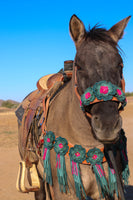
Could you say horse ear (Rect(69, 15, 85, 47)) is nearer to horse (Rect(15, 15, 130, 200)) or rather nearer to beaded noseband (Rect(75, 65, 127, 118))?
horse (Rect(15, 15, 130, 200))

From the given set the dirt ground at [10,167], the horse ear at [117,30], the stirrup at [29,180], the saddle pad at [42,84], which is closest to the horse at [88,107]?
the horse ear at [117,30]

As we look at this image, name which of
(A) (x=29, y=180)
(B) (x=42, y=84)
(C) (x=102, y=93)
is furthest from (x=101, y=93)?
(B) (x=42, y=84)

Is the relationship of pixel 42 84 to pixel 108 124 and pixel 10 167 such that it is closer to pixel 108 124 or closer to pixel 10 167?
pixel 108 124

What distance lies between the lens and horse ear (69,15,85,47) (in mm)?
2228

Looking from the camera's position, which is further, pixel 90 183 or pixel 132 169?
pixel 132 169

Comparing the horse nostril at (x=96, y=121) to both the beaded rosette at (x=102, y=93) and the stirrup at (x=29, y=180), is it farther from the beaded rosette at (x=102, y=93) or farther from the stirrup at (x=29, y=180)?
the stirrup at (x=29, y=180)

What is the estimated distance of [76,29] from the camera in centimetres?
229

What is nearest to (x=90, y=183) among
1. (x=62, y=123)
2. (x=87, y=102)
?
(x=62, y=123)

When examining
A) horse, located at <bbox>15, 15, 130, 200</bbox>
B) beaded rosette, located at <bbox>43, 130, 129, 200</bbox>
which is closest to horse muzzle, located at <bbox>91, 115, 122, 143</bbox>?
horse, located at <bbox>15, 15, 130, 200</bbox>

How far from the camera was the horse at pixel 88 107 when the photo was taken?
1.85 m

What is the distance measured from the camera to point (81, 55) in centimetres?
211

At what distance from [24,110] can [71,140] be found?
5.73 ft

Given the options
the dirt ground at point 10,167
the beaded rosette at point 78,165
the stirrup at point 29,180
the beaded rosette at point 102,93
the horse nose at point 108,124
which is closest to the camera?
the horse nose at point 108,124

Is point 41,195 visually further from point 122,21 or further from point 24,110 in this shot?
point 122,21
